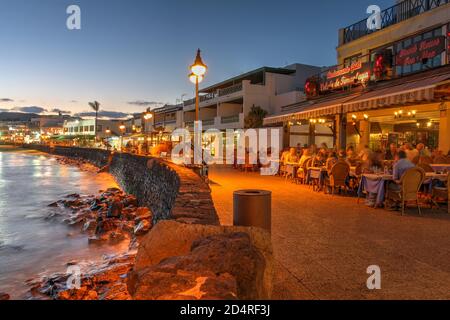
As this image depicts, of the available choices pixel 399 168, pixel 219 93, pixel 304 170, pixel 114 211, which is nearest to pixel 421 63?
pixel 304 170

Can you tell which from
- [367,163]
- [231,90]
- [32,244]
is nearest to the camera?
[367,163]

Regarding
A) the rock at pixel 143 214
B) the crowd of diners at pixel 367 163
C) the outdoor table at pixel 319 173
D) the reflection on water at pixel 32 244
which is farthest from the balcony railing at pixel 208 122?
the outdoor table at pixel 319 173

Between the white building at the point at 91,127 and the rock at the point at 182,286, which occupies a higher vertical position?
the white building at the point at 91,127

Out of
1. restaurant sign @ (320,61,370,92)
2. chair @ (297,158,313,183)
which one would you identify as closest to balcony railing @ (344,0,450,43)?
restaurant sign @ (320,61,370,92)

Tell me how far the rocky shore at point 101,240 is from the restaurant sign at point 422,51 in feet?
35.7

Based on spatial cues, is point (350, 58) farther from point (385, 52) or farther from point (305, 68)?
point (305, 68)

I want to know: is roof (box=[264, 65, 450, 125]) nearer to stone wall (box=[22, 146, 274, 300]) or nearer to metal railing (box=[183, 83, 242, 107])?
stone wall (box=[22, 146, 274, 300])

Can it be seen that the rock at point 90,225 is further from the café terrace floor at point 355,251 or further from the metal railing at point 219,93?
the metal railing at point 219,93

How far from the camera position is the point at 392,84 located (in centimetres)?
1194

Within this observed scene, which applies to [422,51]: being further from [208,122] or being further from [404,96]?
[208,122]

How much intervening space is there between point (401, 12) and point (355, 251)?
48.5ft

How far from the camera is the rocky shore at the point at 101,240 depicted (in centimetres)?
529
